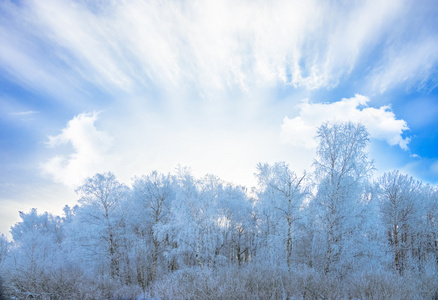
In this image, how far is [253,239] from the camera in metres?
27.3

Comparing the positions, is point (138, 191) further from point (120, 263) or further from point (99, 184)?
point (120, 263)

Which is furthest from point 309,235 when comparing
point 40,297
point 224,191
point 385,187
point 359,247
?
point 40,297

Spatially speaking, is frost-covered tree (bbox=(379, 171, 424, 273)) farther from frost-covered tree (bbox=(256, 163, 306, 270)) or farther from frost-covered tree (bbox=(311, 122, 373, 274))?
frost-covered tree (bbox=(256, 163, 306, 270))

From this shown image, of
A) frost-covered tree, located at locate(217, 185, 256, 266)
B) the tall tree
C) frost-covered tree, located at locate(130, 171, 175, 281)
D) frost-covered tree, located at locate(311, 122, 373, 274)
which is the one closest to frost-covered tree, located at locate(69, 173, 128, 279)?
the tall tree

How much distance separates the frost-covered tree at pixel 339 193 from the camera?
44.2 ft

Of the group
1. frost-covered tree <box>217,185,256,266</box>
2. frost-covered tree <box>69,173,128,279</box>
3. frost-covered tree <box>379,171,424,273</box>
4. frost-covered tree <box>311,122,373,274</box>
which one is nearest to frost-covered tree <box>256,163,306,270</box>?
frost-covered tree <box>311,122,373,274</box>

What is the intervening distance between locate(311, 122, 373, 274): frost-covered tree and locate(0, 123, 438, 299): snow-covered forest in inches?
2.5

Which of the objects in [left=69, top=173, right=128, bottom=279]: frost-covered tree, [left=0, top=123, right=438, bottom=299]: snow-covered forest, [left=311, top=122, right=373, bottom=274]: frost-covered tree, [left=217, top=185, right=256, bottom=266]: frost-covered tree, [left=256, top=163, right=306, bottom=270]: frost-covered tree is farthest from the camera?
[left=217, top=185, right=256, bottom=266]: frost-covered tree

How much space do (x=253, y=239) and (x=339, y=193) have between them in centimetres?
1513

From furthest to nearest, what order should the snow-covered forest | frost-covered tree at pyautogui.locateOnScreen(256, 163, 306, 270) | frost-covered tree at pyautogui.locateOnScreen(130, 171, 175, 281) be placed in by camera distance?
frost-covered tree at pyautogui.locateOnScreen(130, 171, 175, 281) < frost-covered tree at pyautogui.locateOnScreen(256, 163, 306, 270) < the snow-covered forest

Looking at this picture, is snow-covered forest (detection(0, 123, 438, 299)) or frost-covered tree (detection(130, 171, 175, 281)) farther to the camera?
frost-covered tree (detection(130, 171, 175, 281))

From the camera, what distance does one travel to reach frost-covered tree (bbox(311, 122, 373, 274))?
44.2 ft

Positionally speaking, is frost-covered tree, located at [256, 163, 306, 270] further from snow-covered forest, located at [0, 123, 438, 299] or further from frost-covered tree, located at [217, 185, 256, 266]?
frost-covered tree, located at [217, 185, 256, 266]

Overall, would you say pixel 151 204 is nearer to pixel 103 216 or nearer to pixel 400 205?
pixel 103 216
